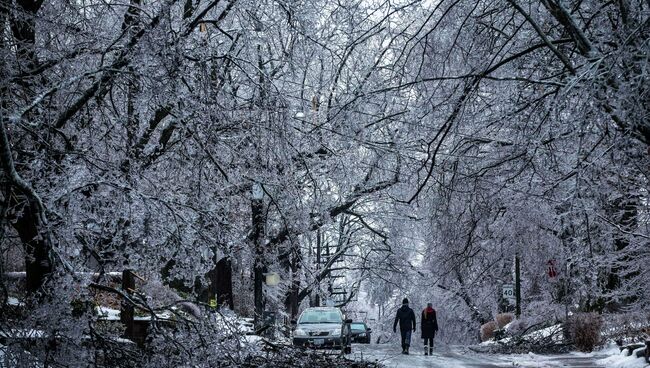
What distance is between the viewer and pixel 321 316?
25.6 meters

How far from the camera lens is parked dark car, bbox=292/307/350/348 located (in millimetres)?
23688

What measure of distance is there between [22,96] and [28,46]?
0.59 metres

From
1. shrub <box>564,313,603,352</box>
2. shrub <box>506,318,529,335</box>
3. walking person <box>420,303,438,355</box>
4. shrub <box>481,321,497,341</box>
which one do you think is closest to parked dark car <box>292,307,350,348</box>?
walking person <box>420,303,438,355</box>

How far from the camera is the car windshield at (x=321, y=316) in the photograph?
83.0 ft

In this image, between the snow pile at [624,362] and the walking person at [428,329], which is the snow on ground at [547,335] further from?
the snow pile at [624,362]

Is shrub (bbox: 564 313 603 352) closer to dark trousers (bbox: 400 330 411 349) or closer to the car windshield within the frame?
dark trousers (bbox: 400 330 411 349)

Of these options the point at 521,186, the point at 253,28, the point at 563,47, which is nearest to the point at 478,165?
the point at 521,186

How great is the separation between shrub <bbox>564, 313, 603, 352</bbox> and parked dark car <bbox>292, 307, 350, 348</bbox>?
7026mm

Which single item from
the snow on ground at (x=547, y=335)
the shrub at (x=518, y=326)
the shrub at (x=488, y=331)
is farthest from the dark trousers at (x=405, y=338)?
the shrub at (x=488, y=331)

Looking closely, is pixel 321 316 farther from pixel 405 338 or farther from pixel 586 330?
pixel 586 330

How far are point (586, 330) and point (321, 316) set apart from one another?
26.6 feet

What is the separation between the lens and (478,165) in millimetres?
14992

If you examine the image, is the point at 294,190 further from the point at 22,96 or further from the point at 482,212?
the point at 482,212

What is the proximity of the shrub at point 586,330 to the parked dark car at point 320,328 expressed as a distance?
23.1ft
